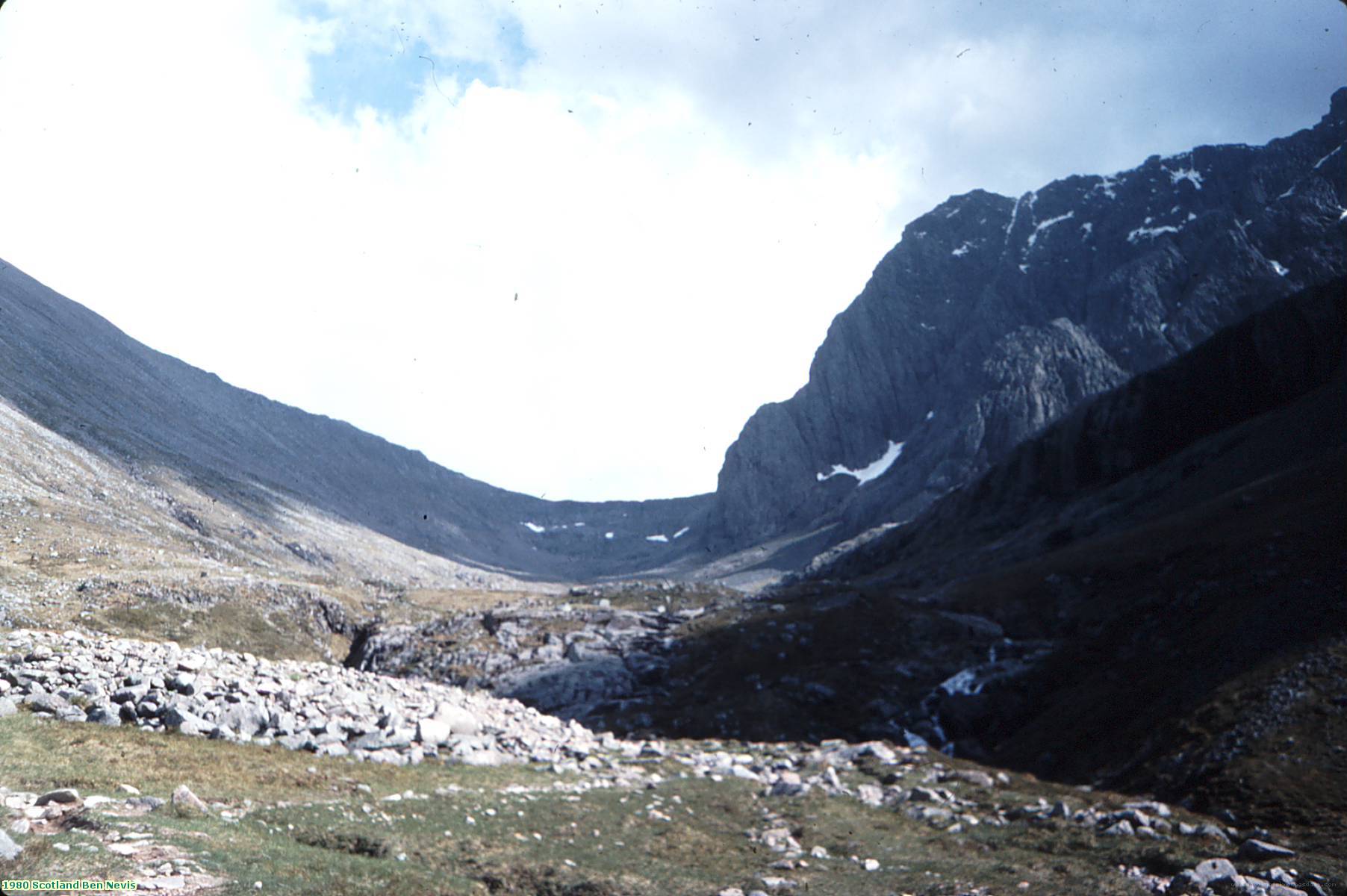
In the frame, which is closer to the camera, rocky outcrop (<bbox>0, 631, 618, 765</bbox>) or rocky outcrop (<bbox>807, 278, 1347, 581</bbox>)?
rocky outcrop (<bbox>0, 631, 618, 765</bbox>)

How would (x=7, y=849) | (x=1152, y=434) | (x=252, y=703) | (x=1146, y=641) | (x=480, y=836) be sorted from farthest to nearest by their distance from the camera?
(x=1152, y=434), (x=1146, y=641), (x=252, y=703), (x=480, y=836), (x=7, y=849)

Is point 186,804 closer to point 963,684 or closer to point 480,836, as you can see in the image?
point 480,836

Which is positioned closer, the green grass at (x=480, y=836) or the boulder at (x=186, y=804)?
the green grass at (x=480, y=836)

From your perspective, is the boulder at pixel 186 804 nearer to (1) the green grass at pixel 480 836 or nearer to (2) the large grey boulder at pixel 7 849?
(1) the green grass at pixel 480 836

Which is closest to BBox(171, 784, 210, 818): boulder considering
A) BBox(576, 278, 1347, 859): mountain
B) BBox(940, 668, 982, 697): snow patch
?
BBox(576, 278, 1347, 859): mountain

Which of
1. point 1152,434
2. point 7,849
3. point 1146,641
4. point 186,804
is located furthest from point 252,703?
point 1152,434

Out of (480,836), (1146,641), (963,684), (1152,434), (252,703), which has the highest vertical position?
(1152,434)

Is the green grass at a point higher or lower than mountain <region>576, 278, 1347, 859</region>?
lower

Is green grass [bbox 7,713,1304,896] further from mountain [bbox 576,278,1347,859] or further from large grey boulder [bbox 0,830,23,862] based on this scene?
mountain [bbox 576,278,1347,859]

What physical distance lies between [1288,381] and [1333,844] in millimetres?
103916

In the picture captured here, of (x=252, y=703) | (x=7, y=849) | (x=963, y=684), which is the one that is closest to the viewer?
(x=7, y=849)

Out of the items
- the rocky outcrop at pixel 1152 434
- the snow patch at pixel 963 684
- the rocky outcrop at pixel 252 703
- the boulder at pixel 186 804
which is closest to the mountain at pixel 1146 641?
the snow patch at pixel 963 684

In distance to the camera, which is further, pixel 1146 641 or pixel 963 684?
pixel 963 684

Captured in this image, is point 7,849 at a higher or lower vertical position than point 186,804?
higher
